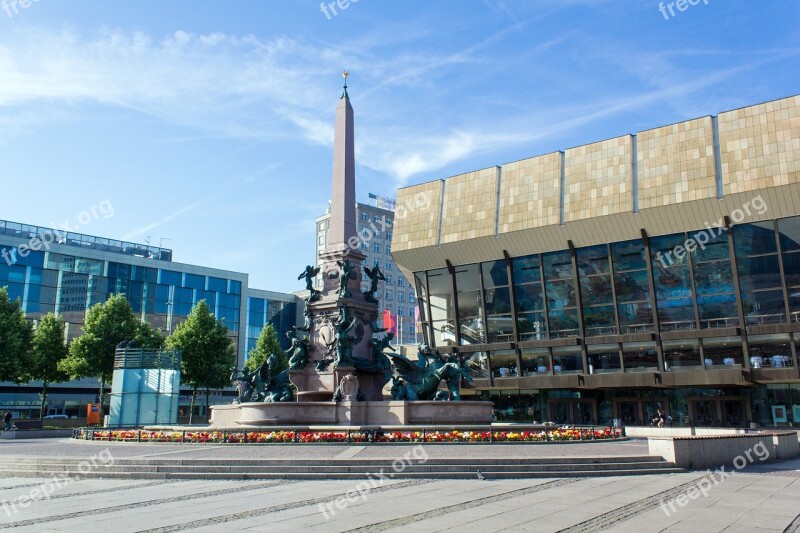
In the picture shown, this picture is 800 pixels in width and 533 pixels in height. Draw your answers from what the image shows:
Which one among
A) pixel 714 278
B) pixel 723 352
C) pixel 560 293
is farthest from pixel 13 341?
pixel 723 352

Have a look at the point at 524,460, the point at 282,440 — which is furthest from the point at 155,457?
the point at 524,460

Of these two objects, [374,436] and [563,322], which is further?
[563,322]

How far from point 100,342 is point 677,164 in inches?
1817

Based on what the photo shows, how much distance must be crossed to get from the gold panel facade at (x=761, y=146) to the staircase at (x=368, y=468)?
34.1m

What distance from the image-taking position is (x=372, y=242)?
111 m

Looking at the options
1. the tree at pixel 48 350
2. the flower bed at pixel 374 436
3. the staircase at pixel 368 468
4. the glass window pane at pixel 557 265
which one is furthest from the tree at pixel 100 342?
the staircase at pixel 368 468

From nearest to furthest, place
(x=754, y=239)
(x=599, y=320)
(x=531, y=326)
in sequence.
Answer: (x=754, y=239) < (x=599, y=320) < (x=531, y=326)

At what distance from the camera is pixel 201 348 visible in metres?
56.6

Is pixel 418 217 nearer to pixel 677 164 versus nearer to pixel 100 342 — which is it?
pixel 677 164

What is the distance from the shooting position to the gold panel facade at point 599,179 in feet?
167

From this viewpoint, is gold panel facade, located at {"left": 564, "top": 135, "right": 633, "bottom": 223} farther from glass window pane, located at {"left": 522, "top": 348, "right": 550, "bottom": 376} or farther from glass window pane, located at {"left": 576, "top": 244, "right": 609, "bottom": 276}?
glass window pane, located at {"left": 522, "top": 348, "right": 550, "bottom": 376}

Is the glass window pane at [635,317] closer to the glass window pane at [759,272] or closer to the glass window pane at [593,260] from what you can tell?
the glass window pane at [593,260]

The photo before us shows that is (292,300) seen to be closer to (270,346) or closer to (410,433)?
(270,346)

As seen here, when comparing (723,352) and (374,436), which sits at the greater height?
(723,352)
